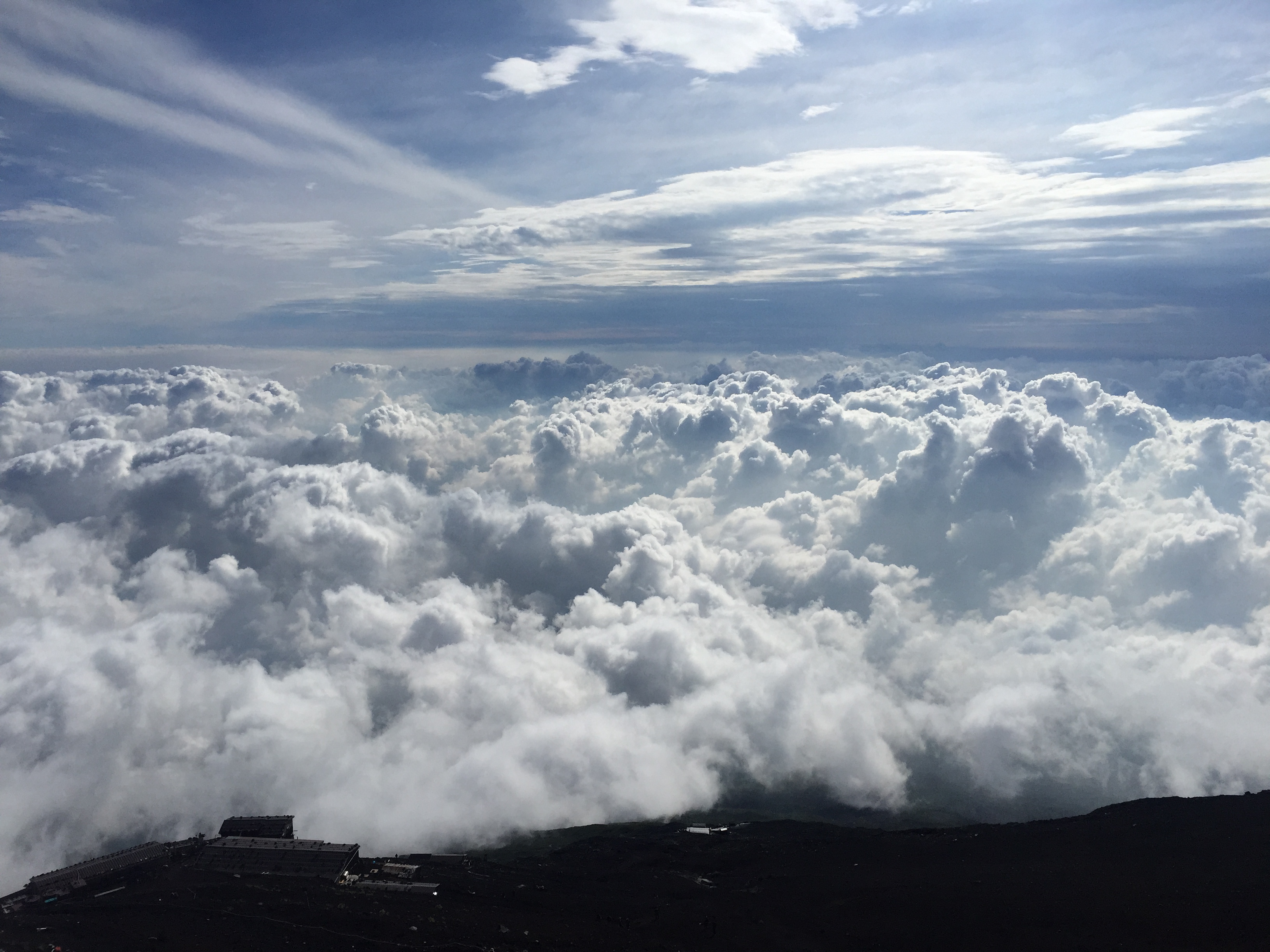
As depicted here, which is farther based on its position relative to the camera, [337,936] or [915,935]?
[915,935]

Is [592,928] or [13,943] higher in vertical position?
[13,943]

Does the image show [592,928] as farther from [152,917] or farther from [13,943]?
[13,943]

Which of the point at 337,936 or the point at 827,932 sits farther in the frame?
the point at 827,932

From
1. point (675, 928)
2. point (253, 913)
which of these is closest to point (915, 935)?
point (675, 928)

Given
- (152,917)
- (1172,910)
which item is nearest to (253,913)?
(152,917)

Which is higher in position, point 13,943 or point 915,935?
point 13,943

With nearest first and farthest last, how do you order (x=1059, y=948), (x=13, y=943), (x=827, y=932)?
(x=13, y=943)
(x=1059, y=948)
(x=827, y=932)

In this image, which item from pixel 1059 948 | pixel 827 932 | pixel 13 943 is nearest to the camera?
pixel 13 943

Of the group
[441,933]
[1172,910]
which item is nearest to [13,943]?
[441,933]

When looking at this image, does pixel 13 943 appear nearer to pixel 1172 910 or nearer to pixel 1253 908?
pixel 1172 910
